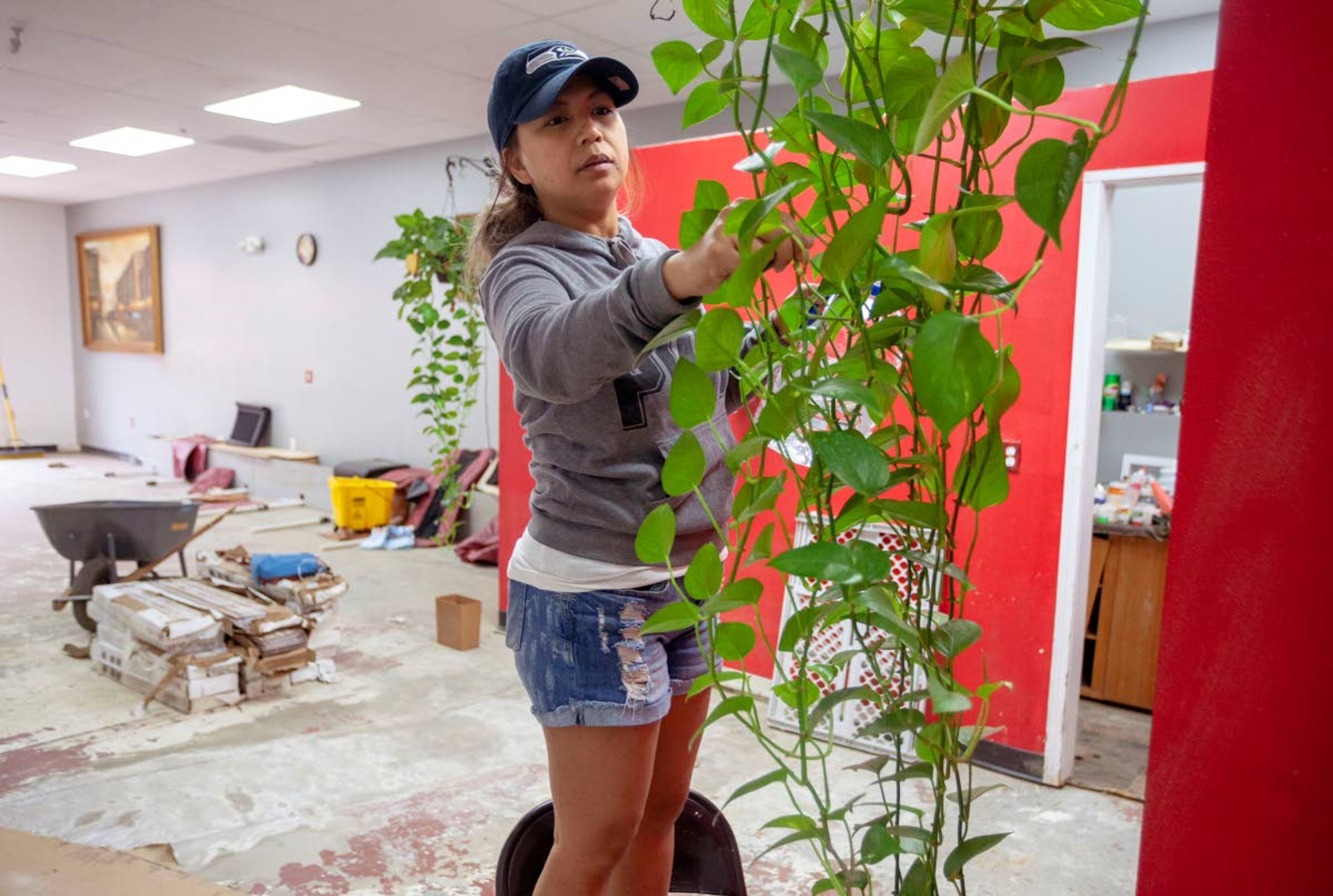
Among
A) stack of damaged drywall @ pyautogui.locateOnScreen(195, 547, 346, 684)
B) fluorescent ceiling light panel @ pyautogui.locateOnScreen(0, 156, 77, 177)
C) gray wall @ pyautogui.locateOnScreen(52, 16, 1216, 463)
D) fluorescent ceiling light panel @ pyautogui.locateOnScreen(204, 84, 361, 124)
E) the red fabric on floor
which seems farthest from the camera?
the red fabric on floor

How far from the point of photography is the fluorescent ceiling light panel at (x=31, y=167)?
8.70 meters

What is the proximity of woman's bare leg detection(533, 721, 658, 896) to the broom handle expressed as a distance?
1247cm

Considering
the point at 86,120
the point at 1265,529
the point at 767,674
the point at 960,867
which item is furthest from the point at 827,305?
the point at 86,120

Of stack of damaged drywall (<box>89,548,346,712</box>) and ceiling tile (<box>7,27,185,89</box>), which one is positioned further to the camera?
ceiling tile (<box>7,27,185,89</box>)

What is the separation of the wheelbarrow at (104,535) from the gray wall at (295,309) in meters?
2.64

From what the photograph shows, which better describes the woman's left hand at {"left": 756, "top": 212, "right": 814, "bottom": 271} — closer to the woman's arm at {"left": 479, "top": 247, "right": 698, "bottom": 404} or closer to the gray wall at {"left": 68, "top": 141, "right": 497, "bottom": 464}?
the woman's arm at {"left": 479, "top": 247, "right": 698, "bottom": 404}

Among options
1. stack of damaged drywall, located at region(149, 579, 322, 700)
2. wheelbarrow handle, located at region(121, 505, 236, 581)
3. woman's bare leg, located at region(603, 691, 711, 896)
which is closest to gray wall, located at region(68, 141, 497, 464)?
wheelbarrow handle, located at region(121, 505, 236, 581)

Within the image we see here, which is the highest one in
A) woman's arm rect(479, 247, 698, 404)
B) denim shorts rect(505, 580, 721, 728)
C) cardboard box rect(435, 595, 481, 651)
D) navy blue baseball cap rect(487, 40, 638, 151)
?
navy blue baseball cap rect(487, 40, 638, 151)

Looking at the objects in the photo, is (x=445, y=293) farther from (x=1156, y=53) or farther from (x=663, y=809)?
(x=663, y=809)

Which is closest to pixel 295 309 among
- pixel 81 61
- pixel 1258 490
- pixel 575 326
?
pixel 81 61

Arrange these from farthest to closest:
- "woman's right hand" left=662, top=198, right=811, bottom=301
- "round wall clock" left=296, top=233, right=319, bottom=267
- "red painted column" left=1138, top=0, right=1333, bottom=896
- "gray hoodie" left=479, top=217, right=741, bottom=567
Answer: "round wall clock" left=296, top=233, right=319, bottom=267 < "gray hoodie" left=479, top=217, right=741, bottom=567 < "woman's right hand" left=662, top=198, right=811, bottom=301 < "red painted column" left=1138, top=0, right=1333, bottom=896

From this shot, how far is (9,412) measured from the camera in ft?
36.7

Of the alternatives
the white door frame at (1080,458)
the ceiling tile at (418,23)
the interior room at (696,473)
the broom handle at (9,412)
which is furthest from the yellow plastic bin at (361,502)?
the broom handle at (9,412)

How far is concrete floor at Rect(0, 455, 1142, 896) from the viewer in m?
2.63
